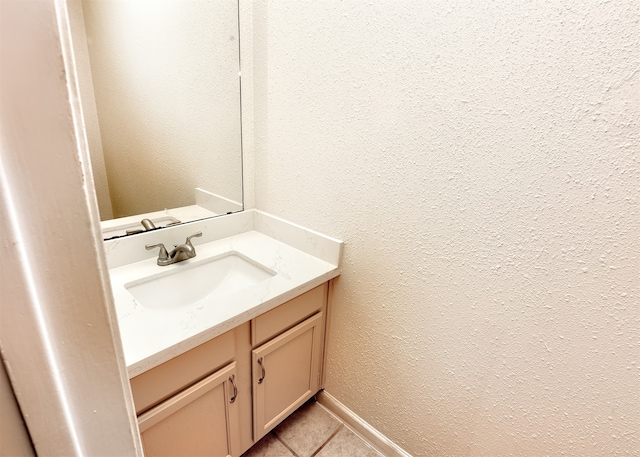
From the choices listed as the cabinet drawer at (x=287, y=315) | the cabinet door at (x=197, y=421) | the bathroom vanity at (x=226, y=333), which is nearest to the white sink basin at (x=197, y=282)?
the bathroom vanity at (x=226, y=333)

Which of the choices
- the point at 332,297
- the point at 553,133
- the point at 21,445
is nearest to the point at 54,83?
the point at 21,445

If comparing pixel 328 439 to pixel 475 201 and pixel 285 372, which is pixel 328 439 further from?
pixel 475 201

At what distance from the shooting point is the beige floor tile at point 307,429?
132cm

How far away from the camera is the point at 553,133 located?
721mm

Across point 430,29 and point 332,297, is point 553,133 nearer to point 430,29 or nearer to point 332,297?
point 430,29

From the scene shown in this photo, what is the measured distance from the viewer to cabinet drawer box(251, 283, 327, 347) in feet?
3.50

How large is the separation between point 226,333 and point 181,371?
151mm

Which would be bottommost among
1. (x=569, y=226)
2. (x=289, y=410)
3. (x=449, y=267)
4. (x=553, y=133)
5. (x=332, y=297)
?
(x=289, y=410)

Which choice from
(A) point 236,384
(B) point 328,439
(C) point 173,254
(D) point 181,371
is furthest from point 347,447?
(C) point 173,254

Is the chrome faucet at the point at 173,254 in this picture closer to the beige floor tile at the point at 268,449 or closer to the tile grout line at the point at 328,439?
the beige floor tile at the point at 268,449

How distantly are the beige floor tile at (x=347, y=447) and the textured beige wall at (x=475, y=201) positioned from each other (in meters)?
0.13

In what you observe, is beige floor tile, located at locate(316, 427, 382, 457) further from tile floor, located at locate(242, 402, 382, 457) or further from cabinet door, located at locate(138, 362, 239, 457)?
cabinet door, located at locate(138, 362, 239, 457)

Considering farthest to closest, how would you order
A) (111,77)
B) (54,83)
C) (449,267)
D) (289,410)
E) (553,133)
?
(289,410) → (111,77) → (449,267) → (553,133) → (54,83)

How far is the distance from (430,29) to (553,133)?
404mm
